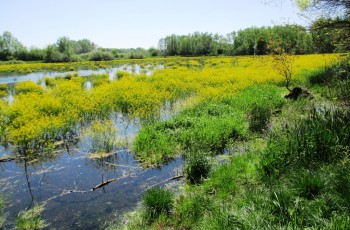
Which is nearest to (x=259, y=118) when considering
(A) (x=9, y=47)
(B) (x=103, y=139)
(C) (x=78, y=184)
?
(B) (x=103, y=139)

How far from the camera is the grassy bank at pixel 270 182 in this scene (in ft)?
15.7

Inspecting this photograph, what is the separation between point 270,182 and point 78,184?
5.64 m

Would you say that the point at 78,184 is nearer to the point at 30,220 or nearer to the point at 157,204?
the point at 30,220

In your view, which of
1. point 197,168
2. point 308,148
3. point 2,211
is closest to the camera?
point 2,211

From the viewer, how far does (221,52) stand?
115 meters

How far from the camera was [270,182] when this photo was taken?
660cm

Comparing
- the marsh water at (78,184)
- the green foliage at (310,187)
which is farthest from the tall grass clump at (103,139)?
the green foliage at (310,187)

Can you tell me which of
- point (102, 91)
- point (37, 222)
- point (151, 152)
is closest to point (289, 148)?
point (151, 152)

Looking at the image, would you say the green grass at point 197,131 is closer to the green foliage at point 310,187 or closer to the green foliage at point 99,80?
the green foliage at point 310,187

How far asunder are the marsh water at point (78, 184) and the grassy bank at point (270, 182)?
1.06 meters

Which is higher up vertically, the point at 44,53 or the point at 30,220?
the point at 44,53

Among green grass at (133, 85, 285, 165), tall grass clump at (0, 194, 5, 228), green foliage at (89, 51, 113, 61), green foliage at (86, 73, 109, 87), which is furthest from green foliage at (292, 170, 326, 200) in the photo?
green foliage at (89, 51, 113, 61)

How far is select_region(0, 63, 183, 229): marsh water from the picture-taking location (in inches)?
276

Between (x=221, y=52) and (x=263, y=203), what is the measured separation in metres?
115
